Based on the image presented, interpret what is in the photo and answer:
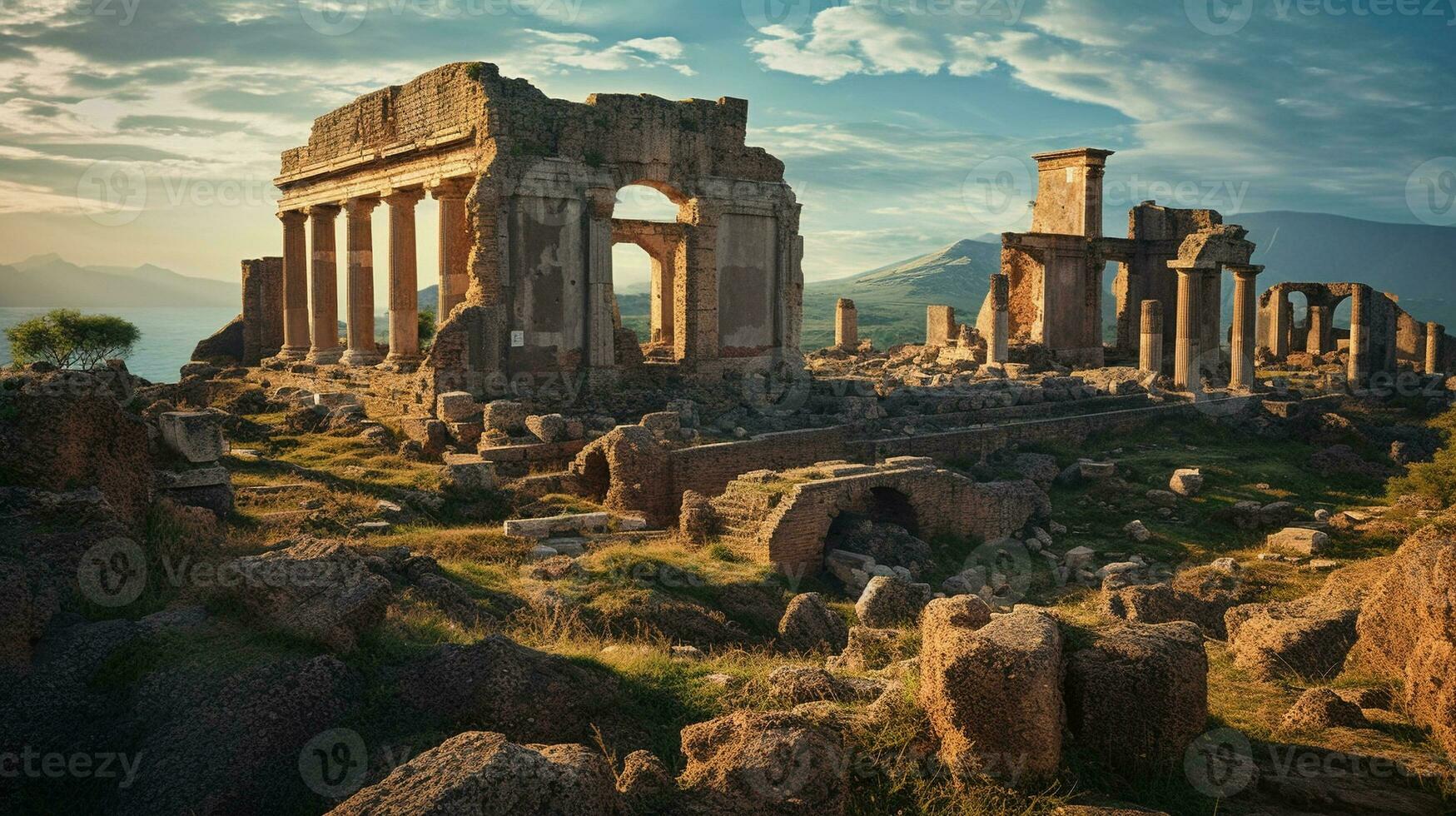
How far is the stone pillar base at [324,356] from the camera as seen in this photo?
27.4m

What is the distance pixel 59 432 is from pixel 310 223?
21.3m

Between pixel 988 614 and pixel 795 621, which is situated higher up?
pixel 988 614

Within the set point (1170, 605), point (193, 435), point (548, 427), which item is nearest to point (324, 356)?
point (548, 427)

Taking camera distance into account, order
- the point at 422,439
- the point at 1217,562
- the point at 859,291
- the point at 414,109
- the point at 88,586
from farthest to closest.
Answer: the point at 859,291 < the point at 414,109 < the point at 422,439 < the point at 1217,562 < the point at 88,586

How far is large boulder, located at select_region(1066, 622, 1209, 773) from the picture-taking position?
600 cm

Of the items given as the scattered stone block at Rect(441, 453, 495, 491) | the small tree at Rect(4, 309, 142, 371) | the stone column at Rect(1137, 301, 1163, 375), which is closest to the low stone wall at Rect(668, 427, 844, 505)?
the scattered stone block at Rect(441, 453, 495, 491)

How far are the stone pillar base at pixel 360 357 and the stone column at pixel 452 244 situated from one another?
4.23m

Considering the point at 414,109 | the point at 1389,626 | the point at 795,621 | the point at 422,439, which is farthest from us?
the point at 414,109

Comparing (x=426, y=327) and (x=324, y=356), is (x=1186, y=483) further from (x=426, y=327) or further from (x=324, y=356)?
(x=426, y=327)

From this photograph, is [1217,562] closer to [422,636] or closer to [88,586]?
[422,636]

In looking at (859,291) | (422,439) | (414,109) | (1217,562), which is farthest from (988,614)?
(859,291)

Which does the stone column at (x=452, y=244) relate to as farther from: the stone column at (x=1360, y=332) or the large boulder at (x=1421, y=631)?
the stone column at (x=1360, y=332)

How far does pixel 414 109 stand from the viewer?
23250 millimetres

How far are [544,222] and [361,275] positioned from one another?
745cm
